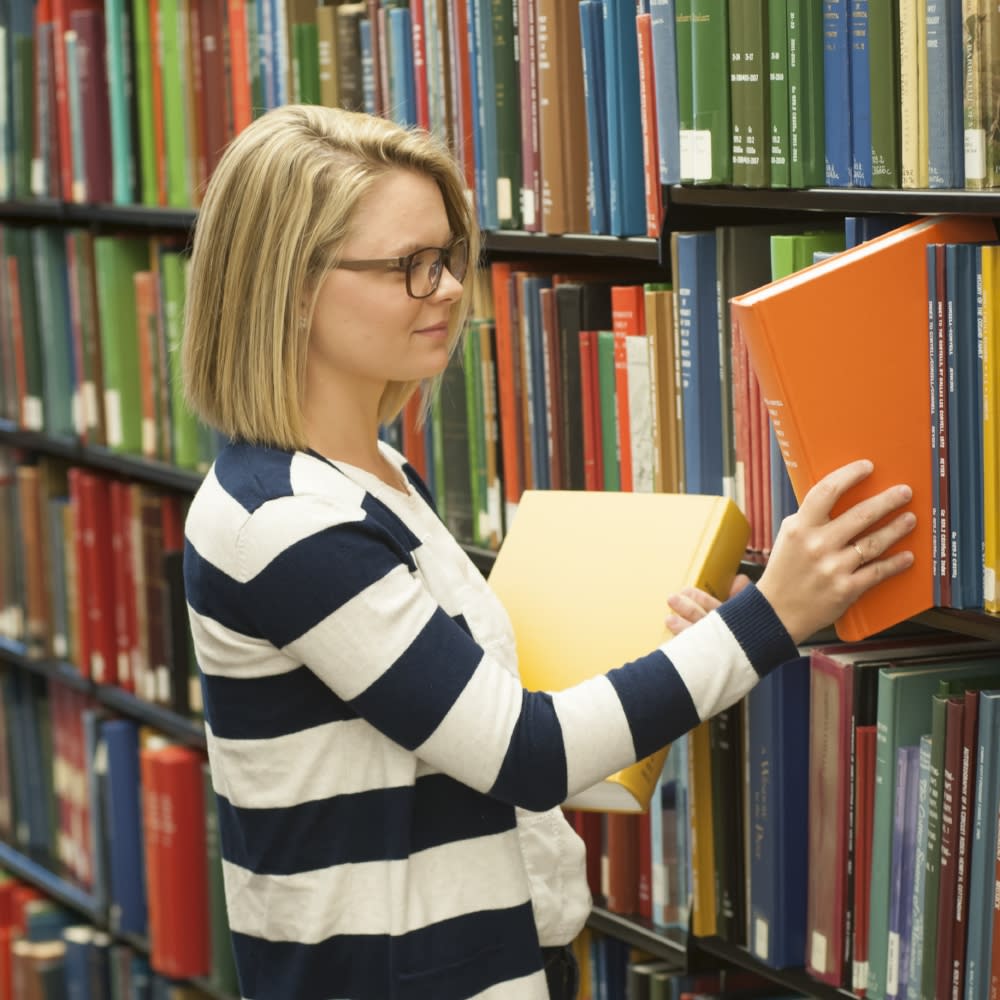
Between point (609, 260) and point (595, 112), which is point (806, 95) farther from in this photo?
point (609, 260)

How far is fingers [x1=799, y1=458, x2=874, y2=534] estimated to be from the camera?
51.0 inches

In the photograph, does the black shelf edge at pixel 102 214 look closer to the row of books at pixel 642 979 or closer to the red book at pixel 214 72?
the red book at pixel 214 72

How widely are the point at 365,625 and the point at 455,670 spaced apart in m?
0.08

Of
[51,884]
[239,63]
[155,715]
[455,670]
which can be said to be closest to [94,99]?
[239,63]

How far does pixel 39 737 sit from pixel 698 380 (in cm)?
212

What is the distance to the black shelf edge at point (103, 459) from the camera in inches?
105

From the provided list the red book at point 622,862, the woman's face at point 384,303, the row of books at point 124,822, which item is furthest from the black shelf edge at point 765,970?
the row of books at point 124,822

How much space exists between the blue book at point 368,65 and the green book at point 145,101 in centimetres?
66

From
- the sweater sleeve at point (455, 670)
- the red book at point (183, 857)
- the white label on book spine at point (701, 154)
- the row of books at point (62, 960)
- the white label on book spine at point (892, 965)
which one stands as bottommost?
the row of books at point (62, 960)

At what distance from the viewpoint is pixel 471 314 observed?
2.00m

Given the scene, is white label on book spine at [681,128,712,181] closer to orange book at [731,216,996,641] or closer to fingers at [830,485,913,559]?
orange book at [731,216,996,641]

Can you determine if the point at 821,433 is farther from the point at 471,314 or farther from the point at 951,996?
the point at 471,314

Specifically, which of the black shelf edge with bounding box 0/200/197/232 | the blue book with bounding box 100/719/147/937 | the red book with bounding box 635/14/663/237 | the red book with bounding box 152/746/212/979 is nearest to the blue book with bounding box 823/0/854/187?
the red book with bounding box 635/14/663/237

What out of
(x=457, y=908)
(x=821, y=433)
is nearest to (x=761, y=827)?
(x=457, y=908)
